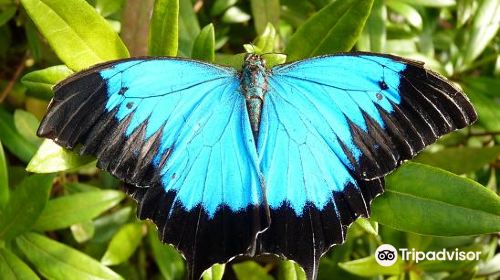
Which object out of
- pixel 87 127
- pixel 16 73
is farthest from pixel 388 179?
pixel 16 73

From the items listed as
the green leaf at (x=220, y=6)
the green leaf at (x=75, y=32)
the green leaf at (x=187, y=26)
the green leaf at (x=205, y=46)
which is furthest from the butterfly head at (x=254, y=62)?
the green leaf at (x=220, y=6)

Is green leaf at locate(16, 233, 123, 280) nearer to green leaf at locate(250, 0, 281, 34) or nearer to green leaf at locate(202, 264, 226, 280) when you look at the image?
green leaf at locate(202, 264, 226, 280)

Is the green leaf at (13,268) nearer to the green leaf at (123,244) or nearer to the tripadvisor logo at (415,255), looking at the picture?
the green leaf at (123,244)

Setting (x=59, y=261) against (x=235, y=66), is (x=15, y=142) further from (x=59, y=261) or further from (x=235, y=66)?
(x=235, y=66)

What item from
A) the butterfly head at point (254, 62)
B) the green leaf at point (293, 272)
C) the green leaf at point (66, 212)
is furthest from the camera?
the green leaf at point (66, 212)

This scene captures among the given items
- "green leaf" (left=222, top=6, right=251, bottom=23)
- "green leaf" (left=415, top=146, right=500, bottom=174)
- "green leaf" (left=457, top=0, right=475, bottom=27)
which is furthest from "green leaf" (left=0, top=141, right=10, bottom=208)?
"green leaf" (left=457, top=0, right=475, bottom=27)

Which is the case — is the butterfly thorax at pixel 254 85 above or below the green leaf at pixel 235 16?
below
